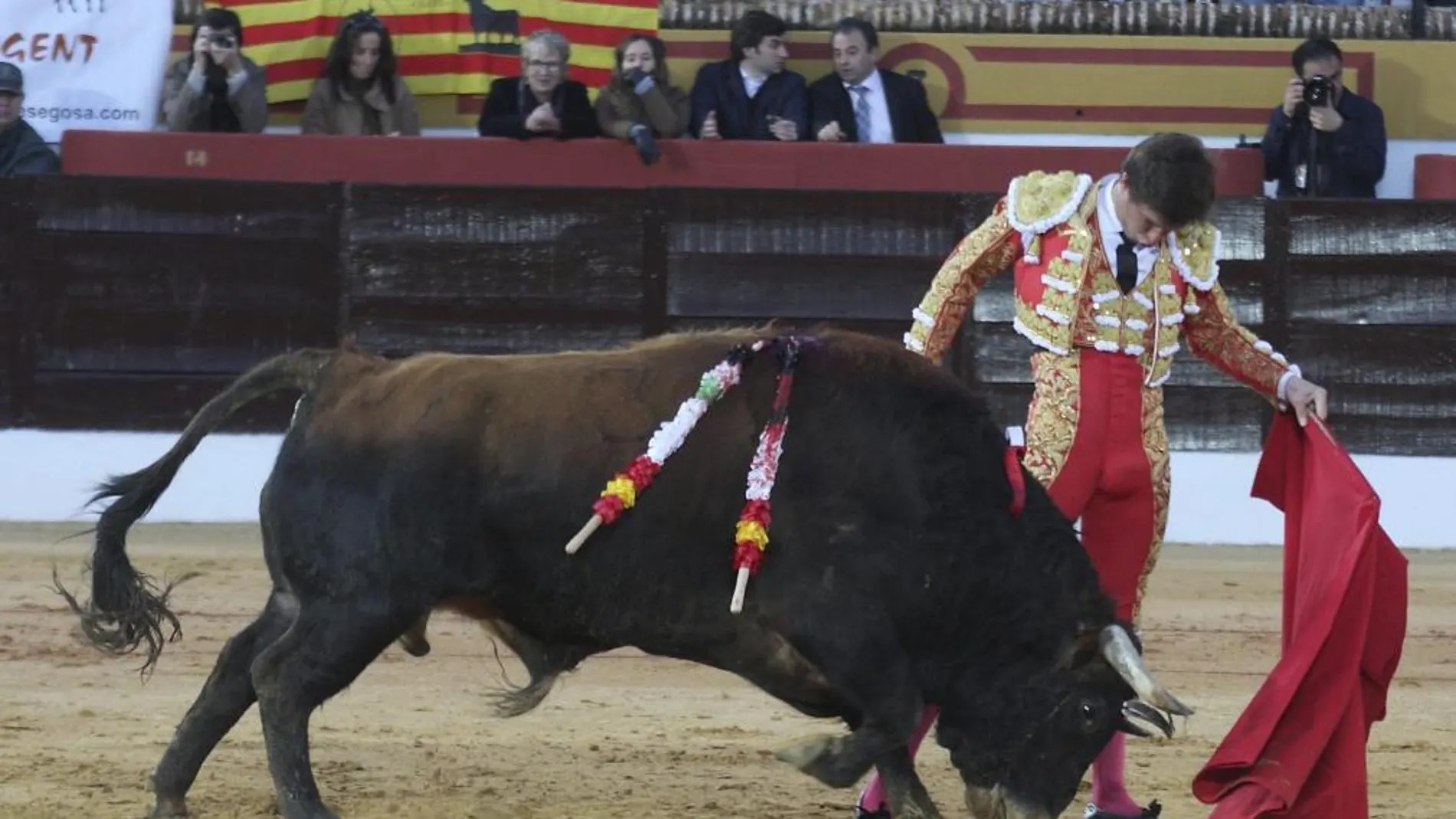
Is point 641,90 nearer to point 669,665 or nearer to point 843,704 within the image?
point 669,665

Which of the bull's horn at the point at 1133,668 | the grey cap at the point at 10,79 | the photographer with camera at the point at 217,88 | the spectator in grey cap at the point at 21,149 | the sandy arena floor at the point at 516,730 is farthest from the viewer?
the spectator in grey cap at the point at 21,149

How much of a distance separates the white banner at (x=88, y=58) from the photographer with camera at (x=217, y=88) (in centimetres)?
8

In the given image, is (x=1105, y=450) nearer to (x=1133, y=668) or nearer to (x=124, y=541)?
(x=1133, y=668)

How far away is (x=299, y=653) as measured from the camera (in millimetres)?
3850

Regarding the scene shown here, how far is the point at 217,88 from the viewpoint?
7.48m

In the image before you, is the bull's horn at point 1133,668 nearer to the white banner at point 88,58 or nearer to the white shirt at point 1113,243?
the white shirt at point 1113,243

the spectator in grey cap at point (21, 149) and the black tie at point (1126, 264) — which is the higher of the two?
the black tie at point (1126, 264)

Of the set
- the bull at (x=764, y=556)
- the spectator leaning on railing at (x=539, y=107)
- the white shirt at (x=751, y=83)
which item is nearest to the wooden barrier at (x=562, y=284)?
the spectator leaning on railing at (x=539, y=107)

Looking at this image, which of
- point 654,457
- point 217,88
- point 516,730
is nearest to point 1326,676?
point 654,457

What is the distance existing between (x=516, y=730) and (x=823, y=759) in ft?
4.48

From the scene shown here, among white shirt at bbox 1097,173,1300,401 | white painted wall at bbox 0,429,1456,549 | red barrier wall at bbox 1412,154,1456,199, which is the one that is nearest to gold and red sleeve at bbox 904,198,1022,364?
white shirt at bbox 1097,173,1300,401

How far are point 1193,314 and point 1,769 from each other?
7.67 feet

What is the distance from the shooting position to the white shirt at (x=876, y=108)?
7.54 m

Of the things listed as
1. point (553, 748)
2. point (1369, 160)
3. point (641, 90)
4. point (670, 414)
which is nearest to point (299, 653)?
point (670, 414)
